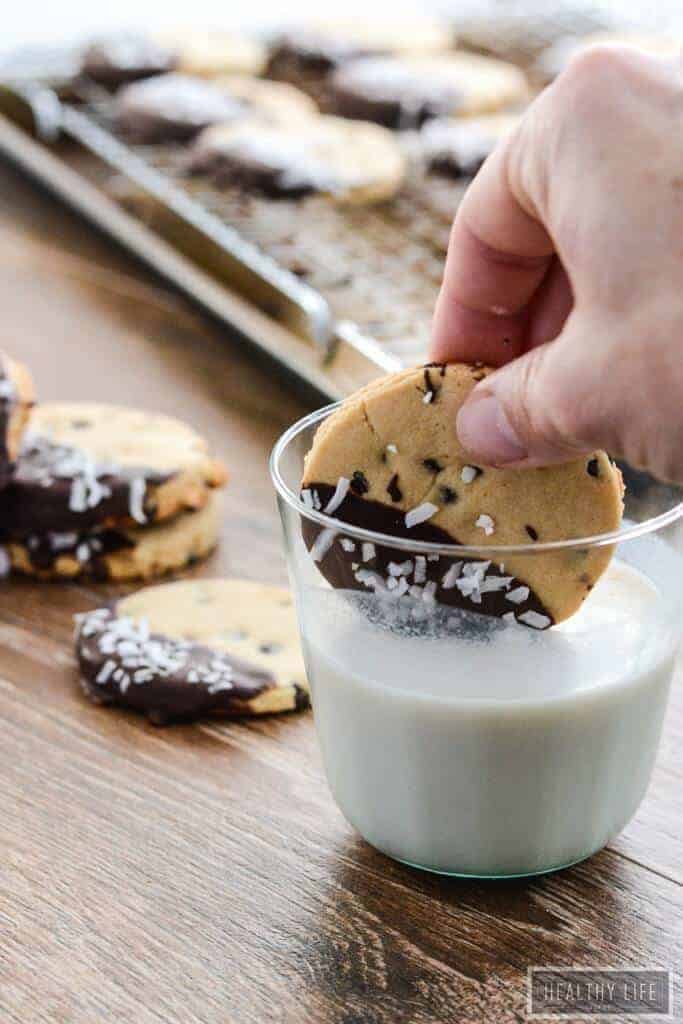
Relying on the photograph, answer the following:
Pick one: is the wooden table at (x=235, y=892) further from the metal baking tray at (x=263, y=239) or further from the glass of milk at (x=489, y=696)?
the metal baking tray at (x=263, y=239)

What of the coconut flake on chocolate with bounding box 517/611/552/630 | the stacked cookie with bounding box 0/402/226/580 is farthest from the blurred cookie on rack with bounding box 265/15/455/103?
the coconut flake on chocolate with bounding box 517/611/552/630

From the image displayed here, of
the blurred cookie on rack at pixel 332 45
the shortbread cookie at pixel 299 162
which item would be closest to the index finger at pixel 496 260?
the shortbread cookie at pixel 299 162

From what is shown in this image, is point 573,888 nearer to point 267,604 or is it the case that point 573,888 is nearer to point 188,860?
point 188,860

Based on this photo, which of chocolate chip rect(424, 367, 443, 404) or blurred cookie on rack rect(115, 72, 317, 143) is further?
blurred cookie on rack rect(115, 72, 317, 143)

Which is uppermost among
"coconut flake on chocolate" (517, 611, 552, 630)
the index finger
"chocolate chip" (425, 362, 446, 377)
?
the index finger

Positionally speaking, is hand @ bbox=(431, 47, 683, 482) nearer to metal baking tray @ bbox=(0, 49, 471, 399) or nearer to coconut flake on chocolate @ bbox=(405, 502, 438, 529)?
coconut flake on chocolate @ bbox=(405, 502, 438, 529)
